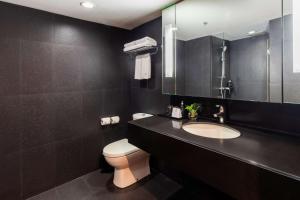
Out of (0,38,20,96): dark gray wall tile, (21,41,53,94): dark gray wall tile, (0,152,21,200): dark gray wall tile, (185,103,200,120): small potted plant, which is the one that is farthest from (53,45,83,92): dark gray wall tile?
(185,103,200,120): small potted plant

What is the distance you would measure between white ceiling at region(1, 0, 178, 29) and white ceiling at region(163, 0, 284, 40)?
21 cm

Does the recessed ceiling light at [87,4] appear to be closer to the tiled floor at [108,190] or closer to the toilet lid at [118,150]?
the toilet lid at [118,150]

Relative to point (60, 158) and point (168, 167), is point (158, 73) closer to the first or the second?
point (168, 167)

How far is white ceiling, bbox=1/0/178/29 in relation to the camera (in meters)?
1.68

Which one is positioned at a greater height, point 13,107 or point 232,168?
point 13,107

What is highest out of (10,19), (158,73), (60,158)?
(10,19)

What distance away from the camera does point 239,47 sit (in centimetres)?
142

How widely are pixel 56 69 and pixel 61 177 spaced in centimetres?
126

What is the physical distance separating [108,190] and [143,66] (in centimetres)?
152

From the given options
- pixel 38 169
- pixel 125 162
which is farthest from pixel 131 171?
pixel 38 169

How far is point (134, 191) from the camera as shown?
188cm

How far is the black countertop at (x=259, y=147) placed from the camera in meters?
0.80

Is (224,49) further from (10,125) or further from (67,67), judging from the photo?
(10,125)

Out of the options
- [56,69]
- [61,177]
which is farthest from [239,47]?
[61,177]
